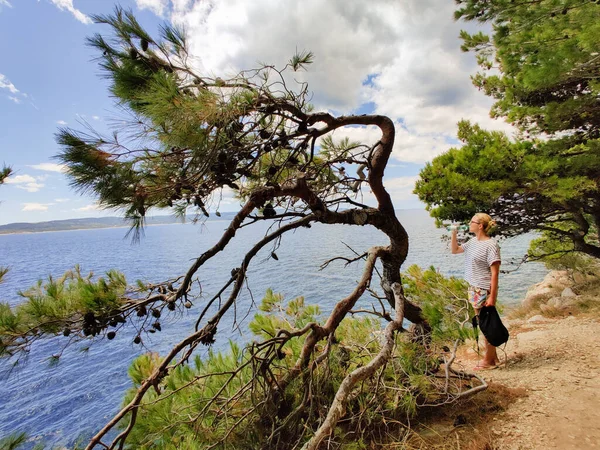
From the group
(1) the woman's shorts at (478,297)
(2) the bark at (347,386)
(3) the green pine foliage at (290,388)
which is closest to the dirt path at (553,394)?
(3) the green pine foliage at (290,388)

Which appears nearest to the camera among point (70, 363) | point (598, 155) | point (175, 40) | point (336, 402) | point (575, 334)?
point (336, 402)

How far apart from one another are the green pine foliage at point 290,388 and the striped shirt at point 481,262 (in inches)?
11.1

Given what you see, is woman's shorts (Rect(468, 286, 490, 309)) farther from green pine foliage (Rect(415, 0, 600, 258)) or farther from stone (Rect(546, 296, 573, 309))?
stone (Rect(546, 296, 573, 309))

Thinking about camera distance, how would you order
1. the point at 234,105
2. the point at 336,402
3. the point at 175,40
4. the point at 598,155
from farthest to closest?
the point at 598,155 → the point at 175,40 → the point at 234,105 → the point at 336,402

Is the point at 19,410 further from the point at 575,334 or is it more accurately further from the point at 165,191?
the point at 575,334

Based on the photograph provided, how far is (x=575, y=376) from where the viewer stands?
2.76 meters

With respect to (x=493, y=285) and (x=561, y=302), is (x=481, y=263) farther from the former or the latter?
(x=561, y=302)

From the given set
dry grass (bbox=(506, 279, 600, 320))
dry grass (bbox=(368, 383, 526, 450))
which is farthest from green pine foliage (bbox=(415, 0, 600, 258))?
dry grass (bbox=(368, 383, 526, 450))

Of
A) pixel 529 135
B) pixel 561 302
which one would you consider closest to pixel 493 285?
pixel 529 135

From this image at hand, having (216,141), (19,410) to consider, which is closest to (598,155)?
(216,141)

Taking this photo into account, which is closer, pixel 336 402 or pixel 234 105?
pixel 336 402

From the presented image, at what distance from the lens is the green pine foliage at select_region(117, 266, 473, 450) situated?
6.37 feet

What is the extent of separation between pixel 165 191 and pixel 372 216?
175 cm

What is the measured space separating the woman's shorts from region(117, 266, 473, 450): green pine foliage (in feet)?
0.58
